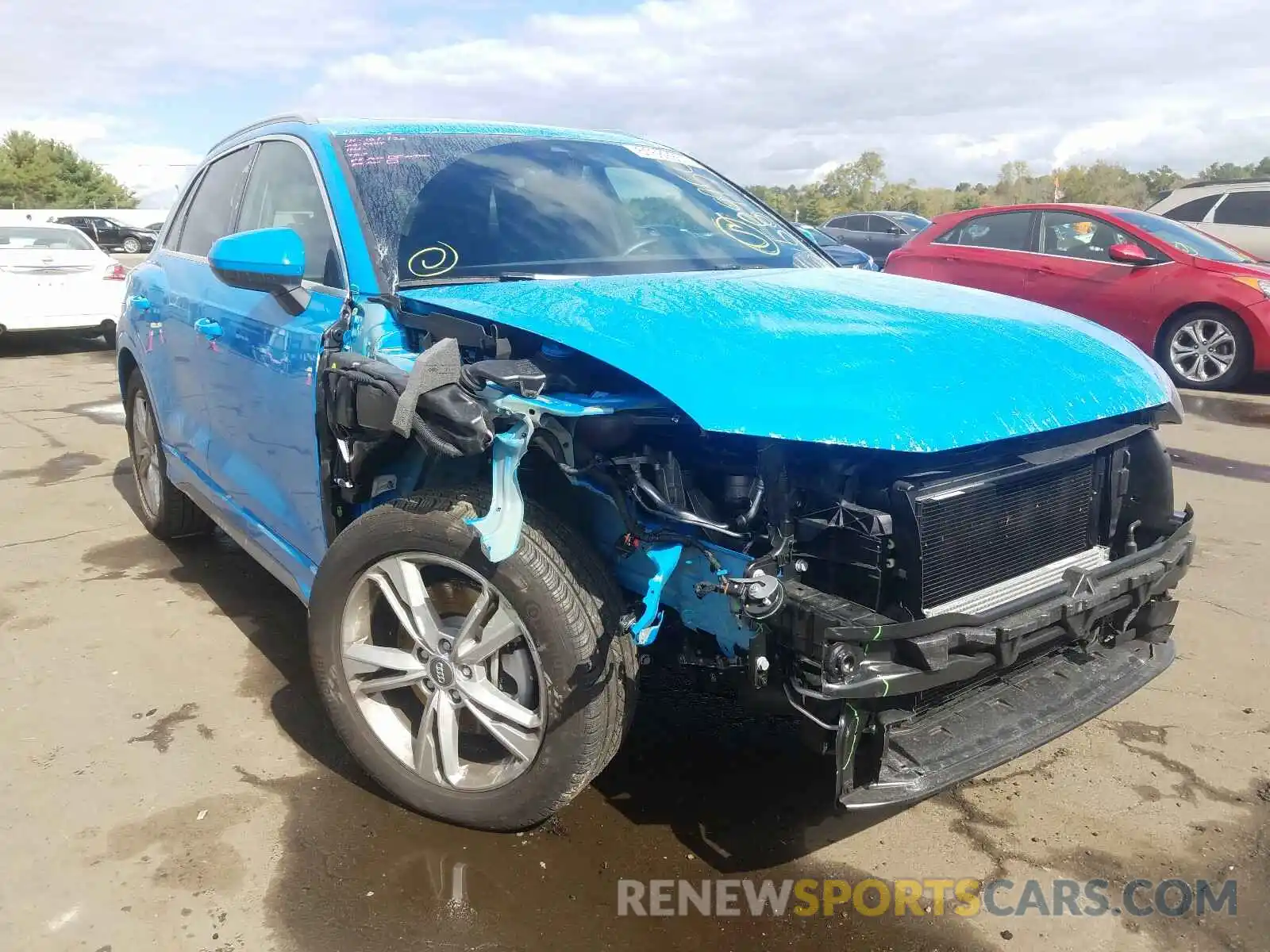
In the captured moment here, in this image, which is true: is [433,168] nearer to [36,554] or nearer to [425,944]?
[425,944]

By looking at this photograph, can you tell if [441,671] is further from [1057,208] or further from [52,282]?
[52,282]

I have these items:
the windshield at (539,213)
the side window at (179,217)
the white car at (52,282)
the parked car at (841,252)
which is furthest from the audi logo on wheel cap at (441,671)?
the white car at (52,282)

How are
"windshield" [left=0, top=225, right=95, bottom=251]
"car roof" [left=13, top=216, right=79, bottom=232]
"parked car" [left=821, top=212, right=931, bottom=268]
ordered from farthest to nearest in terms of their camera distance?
"parked car" [left=821, top=212, right=931, bottom=268], "car roof" [left=13, top=216, right=79, bottom=232], "windshield" [left=0, top=225, right=95, bottom=251]

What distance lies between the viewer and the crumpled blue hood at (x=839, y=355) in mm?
2031

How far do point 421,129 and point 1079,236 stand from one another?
7.57 metres

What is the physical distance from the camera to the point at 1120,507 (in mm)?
2738

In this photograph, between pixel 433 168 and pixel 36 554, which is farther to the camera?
pixel 36 554

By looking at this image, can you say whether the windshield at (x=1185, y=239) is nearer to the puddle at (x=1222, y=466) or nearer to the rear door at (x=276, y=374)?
the puddle at (x=1222, y=466)

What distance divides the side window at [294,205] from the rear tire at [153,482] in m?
1.40

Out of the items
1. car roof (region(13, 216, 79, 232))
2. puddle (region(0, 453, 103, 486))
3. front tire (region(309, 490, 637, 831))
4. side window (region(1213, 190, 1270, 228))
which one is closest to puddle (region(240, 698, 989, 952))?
front tire (region(309, 490, 637, 831))

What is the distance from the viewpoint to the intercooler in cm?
220

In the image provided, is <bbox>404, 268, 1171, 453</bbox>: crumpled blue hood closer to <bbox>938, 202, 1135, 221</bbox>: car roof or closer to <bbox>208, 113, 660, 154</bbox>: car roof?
<bbox>208, 113, 660, 154</bbox>: car roof

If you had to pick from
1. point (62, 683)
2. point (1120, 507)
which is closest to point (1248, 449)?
point (1120, 507)

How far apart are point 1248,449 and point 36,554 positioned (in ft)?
24.2
